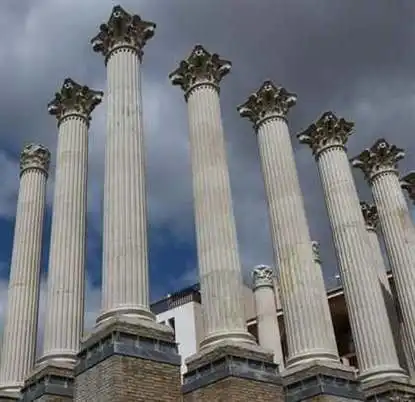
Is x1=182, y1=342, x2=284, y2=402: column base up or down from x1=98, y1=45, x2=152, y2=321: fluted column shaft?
down

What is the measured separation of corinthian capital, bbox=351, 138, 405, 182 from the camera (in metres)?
34.2

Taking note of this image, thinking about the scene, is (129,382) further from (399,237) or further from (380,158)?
(380,158)

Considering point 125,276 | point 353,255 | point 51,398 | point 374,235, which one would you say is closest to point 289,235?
point 353,255

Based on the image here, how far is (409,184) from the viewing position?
3681 cm

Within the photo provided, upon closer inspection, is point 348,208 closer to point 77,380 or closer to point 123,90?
point 123,90

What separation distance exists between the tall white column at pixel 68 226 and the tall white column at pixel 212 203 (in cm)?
401

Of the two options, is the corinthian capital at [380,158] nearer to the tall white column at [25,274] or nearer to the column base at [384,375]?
the column base at [384,375]

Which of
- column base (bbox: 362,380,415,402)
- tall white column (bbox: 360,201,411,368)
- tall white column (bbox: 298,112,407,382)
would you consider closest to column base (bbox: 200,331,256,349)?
column base (bbox: 362,380,415,402)

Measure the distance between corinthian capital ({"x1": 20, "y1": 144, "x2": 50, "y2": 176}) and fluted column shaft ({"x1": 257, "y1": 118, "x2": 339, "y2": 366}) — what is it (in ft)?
31.9

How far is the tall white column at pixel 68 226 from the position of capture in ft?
76.2

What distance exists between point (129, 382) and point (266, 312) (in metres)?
21.9

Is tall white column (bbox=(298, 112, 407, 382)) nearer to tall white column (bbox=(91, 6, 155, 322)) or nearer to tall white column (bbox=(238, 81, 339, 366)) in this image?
tall white column (bbox=(238, 81, 339, 366))

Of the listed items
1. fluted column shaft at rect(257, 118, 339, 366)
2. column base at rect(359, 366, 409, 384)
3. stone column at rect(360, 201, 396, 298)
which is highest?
stone column at rect(360, 201, 396, 298)

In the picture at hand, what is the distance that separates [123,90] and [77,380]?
31.2ft
